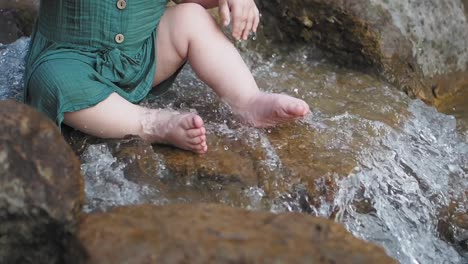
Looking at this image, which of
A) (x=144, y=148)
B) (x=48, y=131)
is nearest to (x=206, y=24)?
(x=144, y=148)

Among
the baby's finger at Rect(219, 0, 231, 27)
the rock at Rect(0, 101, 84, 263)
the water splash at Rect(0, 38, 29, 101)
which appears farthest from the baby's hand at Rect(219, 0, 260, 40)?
the rock at Rect(0, 101, 84, 263)

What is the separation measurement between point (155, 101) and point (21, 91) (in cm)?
43

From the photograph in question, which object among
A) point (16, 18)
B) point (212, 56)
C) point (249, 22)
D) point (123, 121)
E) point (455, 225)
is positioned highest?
point (249, 22)

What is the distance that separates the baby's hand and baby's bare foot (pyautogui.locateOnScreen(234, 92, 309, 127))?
7.8 inches

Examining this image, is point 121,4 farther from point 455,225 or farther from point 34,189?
point 455,225

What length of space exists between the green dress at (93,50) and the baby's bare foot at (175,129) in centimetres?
14

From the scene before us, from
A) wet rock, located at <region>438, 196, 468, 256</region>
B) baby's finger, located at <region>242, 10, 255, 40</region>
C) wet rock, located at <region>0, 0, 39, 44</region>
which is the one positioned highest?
baby's finger, located at <region>242, 10, 255, 40</region>

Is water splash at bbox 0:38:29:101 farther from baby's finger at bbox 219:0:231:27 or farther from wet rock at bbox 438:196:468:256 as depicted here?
wet rock at bbox 438:196:468:256

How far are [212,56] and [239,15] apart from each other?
0.14 m

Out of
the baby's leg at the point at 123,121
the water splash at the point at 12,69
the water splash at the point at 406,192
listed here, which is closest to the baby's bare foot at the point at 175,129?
the baby's leg at the point at 123,121

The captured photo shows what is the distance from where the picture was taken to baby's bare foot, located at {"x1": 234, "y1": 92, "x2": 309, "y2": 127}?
214 centimetres

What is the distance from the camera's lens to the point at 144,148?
2.11m

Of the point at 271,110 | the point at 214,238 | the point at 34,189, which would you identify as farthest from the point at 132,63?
the point at 214,238

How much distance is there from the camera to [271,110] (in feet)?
7.16
